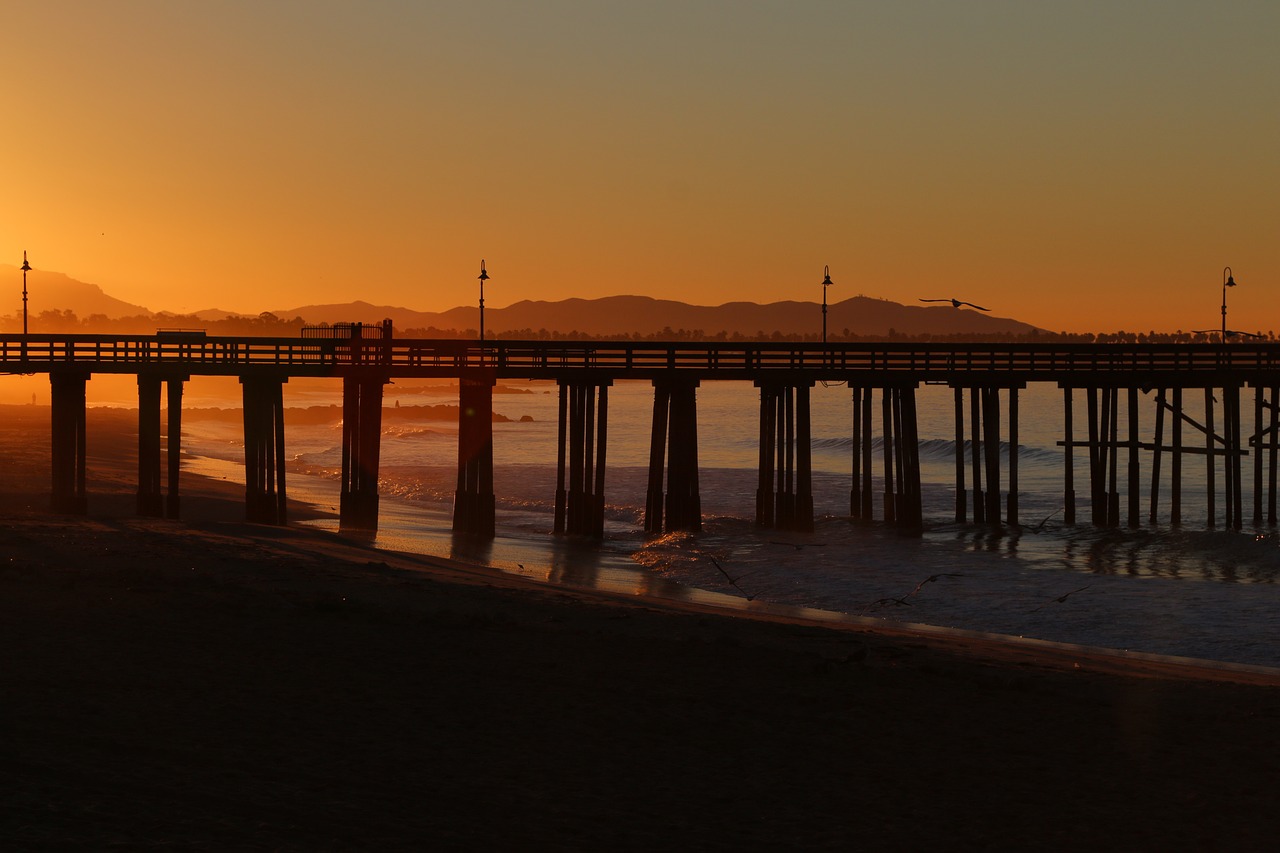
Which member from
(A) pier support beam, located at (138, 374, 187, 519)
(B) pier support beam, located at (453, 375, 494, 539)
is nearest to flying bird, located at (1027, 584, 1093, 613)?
(B) pier support beam, located at (453, 375, 494, 539)

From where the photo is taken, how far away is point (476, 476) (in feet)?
94.9

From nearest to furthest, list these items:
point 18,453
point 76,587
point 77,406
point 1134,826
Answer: point 1134,826 → point 76,587 → point 77,406 → point 18,453

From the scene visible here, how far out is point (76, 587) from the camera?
14.5m

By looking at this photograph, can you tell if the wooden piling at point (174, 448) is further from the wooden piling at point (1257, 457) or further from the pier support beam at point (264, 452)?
the wooden piling at point (1257, 457)

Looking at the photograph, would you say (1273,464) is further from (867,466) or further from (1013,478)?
(867,466)

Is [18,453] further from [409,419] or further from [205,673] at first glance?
[409,419]

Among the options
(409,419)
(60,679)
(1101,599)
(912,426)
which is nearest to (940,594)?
(1101,599)

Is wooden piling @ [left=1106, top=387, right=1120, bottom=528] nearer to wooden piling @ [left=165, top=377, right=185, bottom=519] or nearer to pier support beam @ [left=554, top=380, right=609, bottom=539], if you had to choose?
pier support beam @ [left=554, top=380, right=609, bottom=539]

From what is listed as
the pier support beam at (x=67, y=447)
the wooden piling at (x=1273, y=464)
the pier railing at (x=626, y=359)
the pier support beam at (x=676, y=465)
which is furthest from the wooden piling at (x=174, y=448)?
the wooden piling at (x=1273, y=464)

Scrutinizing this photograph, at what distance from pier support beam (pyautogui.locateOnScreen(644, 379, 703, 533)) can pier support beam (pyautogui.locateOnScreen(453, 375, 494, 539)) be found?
12.5 feet

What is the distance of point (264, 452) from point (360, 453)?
2184 millimetres

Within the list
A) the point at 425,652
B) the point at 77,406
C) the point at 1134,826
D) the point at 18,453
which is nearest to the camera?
the point at 1134,826

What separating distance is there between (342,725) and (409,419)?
291ft

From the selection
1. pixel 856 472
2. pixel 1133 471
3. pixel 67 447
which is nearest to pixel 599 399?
pixel 856 472
